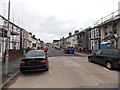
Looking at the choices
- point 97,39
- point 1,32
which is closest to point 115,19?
point 97,39

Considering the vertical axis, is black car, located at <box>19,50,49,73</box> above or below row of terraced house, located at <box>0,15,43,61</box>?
below

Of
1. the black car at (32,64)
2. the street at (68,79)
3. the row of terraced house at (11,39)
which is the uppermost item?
the row of terraced house at (11,39)

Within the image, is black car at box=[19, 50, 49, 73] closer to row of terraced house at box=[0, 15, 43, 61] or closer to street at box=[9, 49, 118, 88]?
street at box=[9, 49, 118, 88]

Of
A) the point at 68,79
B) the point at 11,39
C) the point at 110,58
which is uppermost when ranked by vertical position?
the point at 11,39

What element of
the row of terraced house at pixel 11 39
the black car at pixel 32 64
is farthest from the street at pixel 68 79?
the row of terraced house at pixel 11 39

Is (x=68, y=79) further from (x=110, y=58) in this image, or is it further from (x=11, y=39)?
(x=11, y=39)

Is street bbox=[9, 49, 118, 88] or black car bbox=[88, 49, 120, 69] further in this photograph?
black car bbox=[88, 49, 120, 69]

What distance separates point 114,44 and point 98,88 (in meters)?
24.2

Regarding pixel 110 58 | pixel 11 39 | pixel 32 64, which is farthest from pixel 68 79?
pixel 11 39

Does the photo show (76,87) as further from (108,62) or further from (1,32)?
(1,32)

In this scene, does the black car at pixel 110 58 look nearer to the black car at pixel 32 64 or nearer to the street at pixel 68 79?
the street at pixel 68 79

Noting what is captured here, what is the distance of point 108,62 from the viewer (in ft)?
47.3

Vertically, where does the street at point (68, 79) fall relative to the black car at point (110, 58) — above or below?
below

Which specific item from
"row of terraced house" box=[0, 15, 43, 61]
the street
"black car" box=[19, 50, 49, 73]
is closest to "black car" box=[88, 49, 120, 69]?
the street
